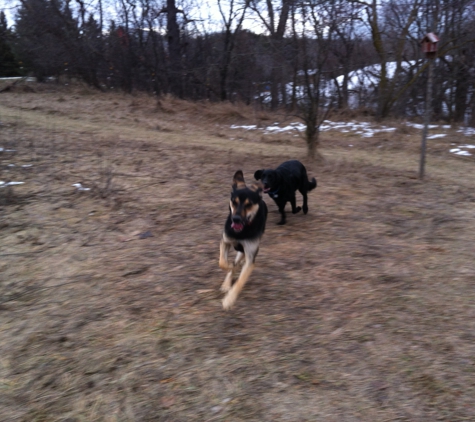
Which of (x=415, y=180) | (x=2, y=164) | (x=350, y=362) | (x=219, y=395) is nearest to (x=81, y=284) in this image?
(x=219, y=395)

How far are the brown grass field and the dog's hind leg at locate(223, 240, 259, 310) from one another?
0.38 ft

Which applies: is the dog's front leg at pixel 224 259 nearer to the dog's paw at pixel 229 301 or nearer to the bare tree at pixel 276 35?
the dog's paw at pixel 229 301

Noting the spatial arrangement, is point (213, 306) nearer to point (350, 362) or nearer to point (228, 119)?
point (350, 362)

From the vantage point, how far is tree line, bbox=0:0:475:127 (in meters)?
17.2

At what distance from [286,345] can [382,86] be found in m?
16.0

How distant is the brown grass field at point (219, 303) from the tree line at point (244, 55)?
28.7 feet

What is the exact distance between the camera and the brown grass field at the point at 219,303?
3.05 meters

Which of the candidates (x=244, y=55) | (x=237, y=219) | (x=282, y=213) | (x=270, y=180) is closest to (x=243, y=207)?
(x=237, y=219)

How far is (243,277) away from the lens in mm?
4184

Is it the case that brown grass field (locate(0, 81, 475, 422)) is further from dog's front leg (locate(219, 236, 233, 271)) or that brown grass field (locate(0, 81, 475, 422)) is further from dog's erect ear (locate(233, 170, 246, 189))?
dog's erect ear (locate(233, 170, 246, 189))

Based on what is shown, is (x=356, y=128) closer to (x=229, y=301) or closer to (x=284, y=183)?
(x=284, y=183)

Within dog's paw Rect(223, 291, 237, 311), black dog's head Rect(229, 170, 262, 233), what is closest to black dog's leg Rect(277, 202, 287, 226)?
black dog's head Rect(229, 170, 262, 233)

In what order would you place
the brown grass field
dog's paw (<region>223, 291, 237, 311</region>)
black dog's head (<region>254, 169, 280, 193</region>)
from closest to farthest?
the brown grass field, dog's paw (<region>223, 291, 237, 311</region>), black dog's head (<region>254, 169, 280, 193</region>)

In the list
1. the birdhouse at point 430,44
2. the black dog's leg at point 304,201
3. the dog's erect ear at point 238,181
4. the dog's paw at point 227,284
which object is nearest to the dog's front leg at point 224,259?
the dog's paw at point 227,284
